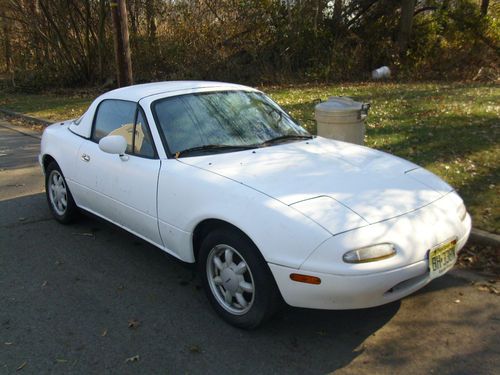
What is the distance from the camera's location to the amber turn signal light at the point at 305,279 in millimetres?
2842

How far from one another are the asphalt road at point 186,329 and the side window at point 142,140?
39.3 inches

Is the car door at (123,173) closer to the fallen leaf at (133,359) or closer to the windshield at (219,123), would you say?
the windshield at (219,123)

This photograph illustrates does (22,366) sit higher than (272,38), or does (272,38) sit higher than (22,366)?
(272,38)

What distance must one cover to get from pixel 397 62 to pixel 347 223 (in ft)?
52.9

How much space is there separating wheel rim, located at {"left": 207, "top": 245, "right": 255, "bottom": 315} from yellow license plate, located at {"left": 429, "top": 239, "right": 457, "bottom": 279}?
1088mm

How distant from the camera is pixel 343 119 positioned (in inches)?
221

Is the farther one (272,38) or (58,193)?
(272,38)

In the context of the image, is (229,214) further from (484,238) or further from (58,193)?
(58,193)

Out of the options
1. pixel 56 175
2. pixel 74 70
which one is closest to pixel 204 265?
pixel 56 175

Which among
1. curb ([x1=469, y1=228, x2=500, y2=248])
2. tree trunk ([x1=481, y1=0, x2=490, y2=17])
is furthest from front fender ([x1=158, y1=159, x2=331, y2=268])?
tree trunk ([x1=481, y1=0, x2=490, y2=17])

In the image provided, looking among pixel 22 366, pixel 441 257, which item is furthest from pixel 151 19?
pixel 441 257

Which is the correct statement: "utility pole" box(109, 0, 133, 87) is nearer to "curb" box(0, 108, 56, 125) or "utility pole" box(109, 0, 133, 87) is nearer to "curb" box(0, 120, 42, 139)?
"curb" box(0, 120, 42, 139)

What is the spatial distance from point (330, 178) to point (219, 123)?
1.13 m

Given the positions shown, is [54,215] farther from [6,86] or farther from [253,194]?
[6,86]
